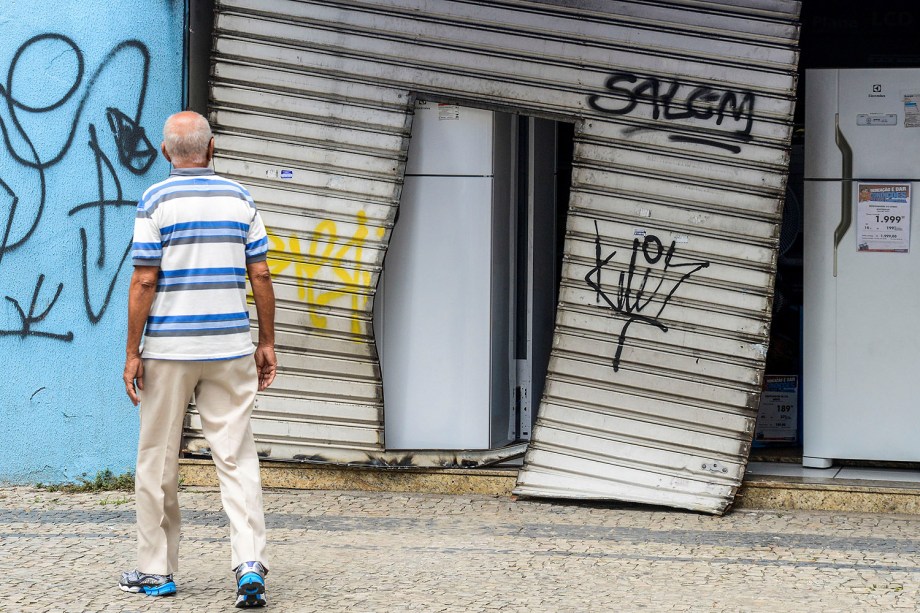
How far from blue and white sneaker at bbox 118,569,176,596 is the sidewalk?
0.17 ft

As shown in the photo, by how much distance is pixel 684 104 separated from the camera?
22.5 feet

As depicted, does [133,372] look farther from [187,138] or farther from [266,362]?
[187,138]

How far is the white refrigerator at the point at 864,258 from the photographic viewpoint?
280 inches

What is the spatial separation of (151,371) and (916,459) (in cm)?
448

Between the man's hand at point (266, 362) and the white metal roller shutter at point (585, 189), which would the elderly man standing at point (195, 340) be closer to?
the man's hand at point (266, 362)

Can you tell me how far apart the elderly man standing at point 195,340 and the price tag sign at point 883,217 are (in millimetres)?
3760

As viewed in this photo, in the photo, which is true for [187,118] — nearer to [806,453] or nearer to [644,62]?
[644,62]

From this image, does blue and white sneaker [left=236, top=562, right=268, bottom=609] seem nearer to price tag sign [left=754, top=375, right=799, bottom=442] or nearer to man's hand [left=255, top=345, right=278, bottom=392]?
man's hand [left=255, top=345, right=278, bottom=392]

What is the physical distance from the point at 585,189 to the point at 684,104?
0.70 meters

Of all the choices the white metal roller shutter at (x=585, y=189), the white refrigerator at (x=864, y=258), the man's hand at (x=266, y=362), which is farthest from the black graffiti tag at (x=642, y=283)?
the man's hand at (x=266, y=362)

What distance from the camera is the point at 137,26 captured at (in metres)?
7.09

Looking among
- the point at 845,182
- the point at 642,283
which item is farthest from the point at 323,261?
the point at 845,182

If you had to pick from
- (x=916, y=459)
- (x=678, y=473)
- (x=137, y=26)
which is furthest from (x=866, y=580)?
(x=137, y=26)

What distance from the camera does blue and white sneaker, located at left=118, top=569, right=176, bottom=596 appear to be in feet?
16.3
